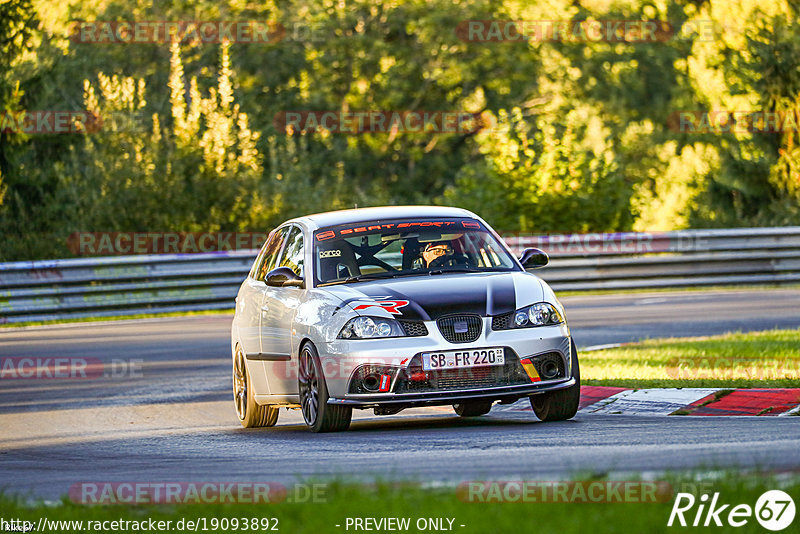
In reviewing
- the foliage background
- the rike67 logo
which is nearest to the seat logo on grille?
the rike67 logo

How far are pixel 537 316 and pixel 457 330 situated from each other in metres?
0.64

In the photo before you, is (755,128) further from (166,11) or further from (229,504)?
(229,504)

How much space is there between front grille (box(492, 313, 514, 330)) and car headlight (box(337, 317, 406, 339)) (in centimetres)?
63

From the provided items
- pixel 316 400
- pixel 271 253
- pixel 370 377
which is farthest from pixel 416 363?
pixel 271 253

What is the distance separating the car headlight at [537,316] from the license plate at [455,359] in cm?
33

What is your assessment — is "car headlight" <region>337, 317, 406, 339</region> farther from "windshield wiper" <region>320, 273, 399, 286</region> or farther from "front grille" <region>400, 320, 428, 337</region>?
"windshield wiper" <region>320, 273, 399, 286</region>

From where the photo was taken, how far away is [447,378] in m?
9.57

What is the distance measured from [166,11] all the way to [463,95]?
10.3m

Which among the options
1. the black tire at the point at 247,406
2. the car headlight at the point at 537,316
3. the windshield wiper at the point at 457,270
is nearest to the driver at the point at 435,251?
the windshield wiper at the point at 457,270

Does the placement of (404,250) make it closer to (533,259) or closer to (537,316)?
(533,259)

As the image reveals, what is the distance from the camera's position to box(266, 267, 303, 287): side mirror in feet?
35.3

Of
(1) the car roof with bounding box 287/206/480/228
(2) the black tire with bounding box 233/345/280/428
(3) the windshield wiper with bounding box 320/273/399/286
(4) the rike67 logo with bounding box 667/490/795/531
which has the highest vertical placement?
(1) the car roof with bounding box 287/206/480/228

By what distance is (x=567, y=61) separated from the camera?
5103 cm

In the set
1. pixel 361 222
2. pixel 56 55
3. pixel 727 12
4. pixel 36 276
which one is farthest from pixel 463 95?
pixel 361 222
